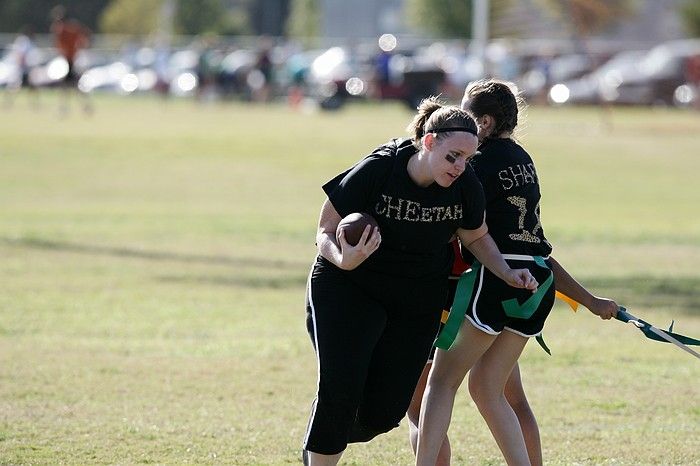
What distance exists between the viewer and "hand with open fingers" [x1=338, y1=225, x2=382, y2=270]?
17.8ft

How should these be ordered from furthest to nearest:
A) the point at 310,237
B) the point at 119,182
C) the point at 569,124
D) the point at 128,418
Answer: the point at 569,124 < the point at 119,182 < the point at 310,237 < the point at 128,418

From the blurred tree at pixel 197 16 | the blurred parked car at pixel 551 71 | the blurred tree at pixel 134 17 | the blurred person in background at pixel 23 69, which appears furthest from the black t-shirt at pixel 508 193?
the blurred tree at pixel 197 16

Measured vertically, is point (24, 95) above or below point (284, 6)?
below

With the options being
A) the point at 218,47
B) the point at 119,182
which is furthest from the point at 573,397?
the point at 218,47

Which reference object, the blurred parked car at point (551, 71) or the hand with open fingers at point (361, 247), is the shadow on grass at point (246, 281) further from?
the blurred parked car at point (551, 71)

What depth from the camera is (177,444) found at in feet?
23.7

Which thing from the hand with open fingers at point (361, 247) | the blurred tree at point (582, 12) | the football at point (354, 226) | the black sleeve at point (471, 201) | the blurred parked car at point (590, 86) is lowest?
the hand with open fingers at point (361, 247)

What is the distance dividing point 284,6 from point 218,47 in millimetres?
38884

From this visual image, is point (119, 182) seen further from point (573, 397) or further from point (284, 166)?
point (573, 397)

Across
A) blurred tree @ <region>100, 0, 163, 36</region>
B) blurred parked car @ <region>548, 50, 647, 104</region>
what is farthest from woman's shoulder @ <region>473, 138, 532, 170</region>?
blurred tree @ <region>100, 0, 163, 36</region>

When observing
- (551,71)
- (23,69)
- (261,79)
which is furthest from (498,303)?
(261,79)

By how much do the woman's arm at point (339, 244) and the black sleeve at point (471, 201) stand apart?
443 millimetres

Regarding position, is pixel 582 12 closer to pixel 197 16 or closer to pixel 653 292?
pixel 197 16

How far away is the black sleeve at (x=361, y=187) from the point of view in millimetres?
5652
